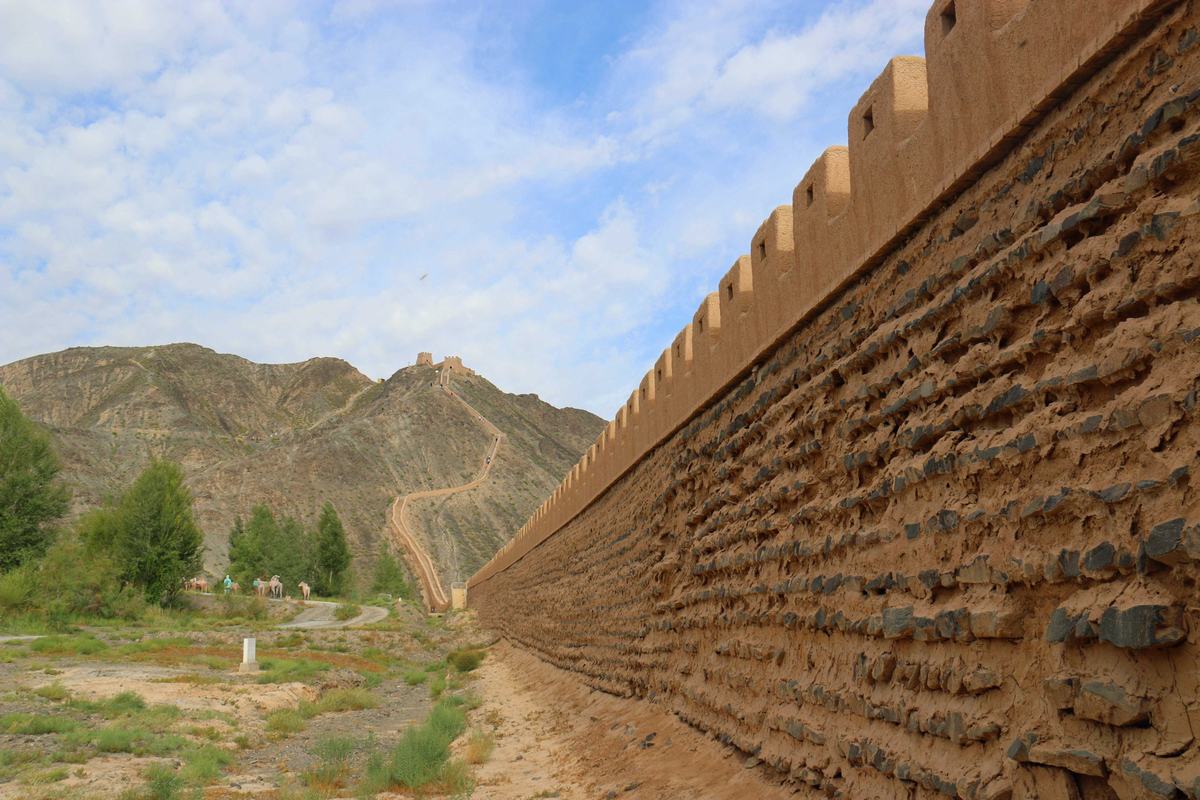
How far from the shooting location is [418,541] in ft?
229

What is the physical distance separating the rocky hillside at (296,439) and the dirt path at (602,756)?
178ft

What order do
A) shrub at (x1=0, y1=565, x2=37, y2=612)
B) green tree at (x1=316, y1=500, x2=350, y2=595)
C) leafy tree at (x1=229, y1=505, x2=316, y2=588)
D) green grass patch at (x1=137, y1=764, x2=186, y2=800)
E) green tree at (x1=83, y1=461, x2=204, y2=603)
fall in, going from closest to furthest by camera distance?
green grass patch at (x1=137, y1=764, x2=186, y2=800) → shrub at (x1=0, y1=565, x2=37, y2=612) → green tree at (x1=83, y1=461, x2=204, y2=603) → leafy tree at (x1=229, y1=505, x2=316, y2=588) → green tree at (x1=316, y1=500, x2=350, y2=595)

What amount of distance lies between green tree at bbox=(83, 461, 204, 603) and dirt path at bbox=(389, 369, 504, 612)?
1947cm

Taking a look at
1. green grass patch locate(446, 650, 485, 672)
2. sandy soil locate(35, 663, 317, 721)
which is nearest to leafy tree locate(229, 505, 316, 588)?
green grass patch locate(446, 650, 485, 672)

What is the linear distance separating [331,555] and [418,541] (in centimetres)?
1069

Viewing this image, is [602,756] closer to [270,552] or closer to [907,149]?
[907,149]

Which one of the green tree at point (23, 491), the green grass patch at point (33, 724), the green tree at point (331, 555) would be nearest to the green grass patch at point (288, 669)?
the green grass patch at point (33, 724)

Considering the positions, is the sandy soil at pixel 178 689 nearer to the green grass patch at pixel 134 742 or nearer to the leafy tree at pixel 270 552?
the green grass patch at pixel 134 742

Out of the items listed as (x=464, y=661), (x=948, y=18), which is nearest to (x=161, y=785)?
(x=948, y=18)

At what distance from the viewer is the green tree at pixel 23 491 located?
33.1 metres

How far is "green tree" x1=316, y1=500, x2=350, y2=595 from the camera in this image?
196 feet

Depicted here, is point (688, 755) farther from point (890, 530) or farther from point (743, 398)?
point (890, 530)

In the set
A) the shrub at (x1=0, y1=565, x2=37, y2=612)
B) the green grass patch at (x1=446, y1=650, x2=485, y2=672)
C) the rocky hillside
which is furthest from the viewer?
the rocky hillside

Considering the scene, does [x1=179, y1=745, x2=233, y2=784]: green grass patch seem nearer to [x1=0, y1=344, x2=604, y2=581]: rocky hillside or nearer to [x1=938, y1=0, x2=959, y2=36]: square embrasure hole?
[x1=938, y1=0, x2=959, y2=36]: square embrasure hole
